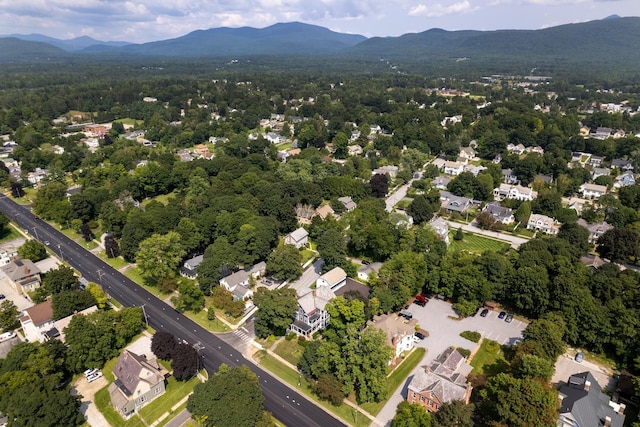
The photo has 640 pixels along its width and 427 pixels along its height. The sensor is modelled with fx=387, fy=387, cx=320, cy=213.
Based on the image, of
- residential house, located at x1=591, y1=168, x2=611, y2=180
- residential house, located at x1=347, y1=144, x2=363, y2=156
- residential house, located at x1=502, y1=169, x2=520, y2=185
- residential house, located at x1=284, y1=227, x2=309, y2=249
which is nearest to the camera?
residential house, located at x1=284, y1=227, x2=309, y2=249

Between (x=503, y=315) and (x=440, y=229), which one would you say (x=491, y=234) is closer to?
(x=440, y=229)

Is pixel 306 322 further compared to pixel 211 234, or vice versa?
pixel 211 234

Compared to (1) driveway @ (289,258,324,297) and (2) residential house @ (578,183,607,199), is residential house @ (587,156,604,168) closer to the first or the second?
(2) residential house @ (578,183,607,199)

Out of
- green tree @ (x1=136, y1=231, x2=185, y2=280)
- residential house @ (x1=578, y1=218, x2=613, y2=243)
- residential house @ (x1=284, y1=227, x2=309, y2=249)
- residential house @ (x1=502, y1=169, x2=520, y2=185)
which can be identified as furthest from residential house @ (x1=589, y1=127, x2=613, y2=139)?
green tree @ (x1=136, y1=231, x2=185, y2=280)

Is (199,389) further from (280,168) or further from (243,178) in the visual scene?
(280,168)

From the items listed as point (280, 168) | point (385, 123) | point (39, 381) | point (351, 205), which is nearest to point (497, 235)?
point (351, 205)
